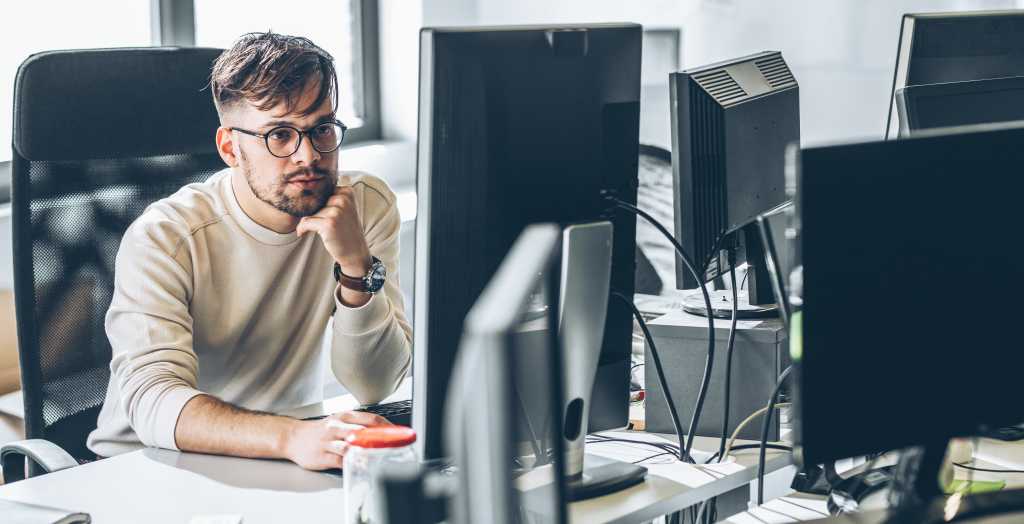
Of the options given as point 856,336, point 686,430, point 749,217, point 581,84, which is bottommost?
point 686,430

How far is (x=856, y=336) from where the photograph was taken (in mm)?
980

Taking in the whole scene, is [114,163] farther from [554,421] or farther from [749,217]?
[554,421]

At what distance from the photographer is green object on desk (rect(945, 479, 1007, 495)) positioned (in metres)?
1.30

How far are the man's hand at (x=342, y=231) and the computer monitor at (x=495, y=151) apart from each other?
0.57 meters

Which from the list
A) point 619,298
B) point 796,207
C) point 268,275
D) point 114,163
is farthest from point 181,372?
point 796,207

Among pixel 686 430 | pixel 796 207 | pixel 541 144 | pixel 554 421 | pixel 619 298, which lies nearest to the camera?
pixel 554 421

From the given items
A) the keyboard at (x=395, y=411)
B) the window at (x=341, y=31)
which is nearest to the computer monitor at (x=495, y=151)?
the keyboard at (x=395, y=411)

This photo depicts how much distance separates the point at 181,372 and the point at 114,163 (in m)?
0.42

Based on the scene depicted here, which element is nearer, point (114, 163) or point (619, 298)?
point (619, 298)

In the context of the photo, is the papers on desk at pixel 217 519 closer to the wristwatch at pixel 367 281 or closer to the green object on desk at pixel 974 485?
the wristwatch at pixel 367 281

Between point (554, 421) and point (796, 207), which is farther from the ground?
point (796, 207)

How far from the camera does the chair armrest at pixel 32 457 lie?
57.7 inches

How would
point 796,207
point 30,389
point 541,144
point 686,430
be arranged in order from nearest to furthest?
1. point 796,207
2. point 541,144
3. point 686,430
4. point 30,389

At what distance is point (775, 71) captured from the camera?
171cm
